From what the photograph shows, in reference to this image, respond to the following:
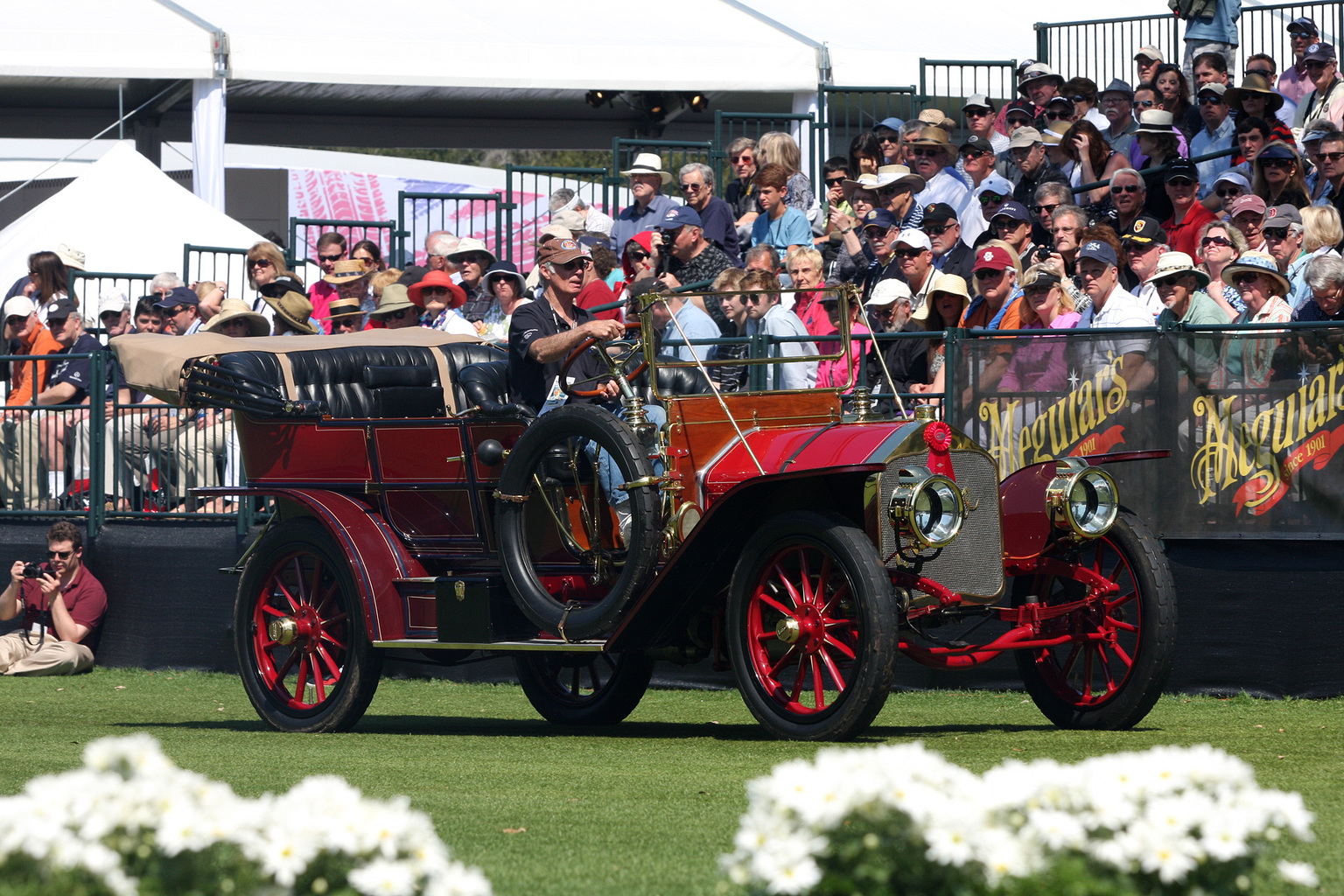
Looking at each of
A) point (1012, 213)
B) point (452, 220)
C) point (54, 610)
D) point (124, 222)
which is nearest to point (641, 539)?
point (1012, 213)

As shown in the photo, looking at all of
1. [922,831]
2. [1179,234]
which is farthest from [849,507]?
[1179,234]

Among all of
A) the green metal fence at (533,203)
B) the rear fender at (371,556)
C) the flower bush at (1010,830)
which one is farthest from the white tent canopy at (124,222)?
the flower bush at (1010,830)

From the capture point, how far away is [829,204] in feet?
47.9

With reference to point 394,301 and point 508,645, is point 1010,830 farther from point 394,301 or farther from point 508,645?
A: point 394,301

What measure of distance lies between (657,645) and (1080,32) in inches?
488

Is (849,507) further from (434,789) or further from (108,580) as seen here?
(108,580)

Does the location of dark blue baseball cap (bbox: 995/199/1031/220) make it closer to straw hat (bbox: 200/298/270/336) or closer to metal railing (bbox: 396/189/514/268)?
straw hat (bbox: 200/298/270/336)

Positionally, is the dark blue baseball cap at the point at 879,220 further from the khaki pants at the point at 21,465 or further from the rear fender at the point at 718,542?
→ the khaki pants at the point at 21,465

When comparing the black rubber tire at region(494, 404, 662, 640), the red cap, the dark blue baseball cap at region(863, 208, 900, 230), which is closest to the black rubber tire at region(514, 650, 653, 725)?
the black rubber tire at region(494, 404, 662, 640)

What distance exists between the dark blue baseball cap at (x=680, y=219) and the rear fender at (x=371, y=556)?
441 centimetres

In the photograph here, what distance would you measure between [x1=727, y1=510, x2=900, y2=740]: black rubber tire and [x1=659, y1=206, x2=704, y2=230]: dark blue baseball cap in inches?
215

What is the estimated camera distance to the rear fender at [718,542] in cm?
667

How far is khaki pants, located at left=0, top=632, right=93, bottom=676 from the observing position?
1135 centimetres

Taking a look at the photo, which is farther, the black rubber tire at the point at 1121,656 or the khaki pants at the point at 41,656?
the khaki pants at the point at 41,656
